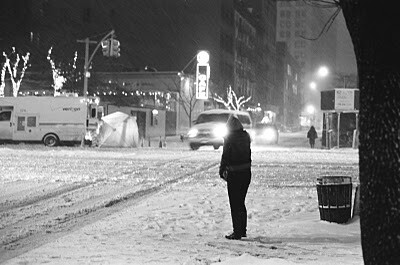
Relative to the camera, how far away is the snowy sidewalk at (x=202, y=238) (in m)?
6.57

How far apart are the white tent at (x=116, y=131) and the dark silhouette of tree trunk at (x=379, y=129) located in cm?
2772

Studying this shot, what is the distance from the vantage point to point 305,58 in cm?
17688

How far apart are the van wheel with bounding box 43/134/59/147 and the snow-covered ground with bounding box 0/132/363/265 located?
577 inches

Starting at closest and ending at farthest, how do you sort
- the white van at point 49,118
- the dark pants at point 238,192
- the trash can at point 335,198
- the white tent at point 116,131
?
the dark pants at point 238,192 → the trash can at point 335,198 → the white tent at point 116,131 → the white van at point 49,118

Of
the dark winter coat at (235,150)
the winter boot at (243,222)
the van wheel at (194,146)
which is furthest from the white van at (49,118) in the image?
the winter boot at (243,222)

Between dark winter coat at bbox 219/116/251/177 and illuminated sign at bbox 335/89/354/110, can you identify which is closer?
dark winter coat at bbox 219/116/251/177

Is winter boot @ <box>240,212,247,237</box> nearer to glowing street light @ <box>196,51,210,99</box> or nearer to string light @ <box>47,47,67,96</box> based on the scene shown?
string light @ <box>47,47,67,96</box>

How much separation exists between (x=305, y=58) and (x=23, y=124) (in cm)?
15252

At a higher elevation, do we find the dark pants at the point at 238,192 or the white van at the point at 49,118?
the white van at the point at 49,118

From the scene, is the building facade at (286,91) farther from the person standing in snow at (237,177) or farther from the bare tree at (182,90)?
the person standing in snow at (237,177)

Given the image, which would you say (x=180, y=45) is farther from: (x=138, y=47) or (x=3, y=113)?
(x=3, y=113)

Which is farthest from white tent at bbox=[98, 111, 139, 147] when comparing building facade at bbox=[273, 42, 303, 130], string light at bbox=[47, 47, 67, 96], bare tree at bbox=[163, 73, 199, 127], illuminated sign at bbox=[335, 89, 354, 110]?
building facade at bbox=[273, 42, 303, 130]

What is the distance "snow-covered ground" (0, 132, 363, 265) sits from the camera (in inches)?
267

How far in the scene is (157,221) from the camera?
911cm
